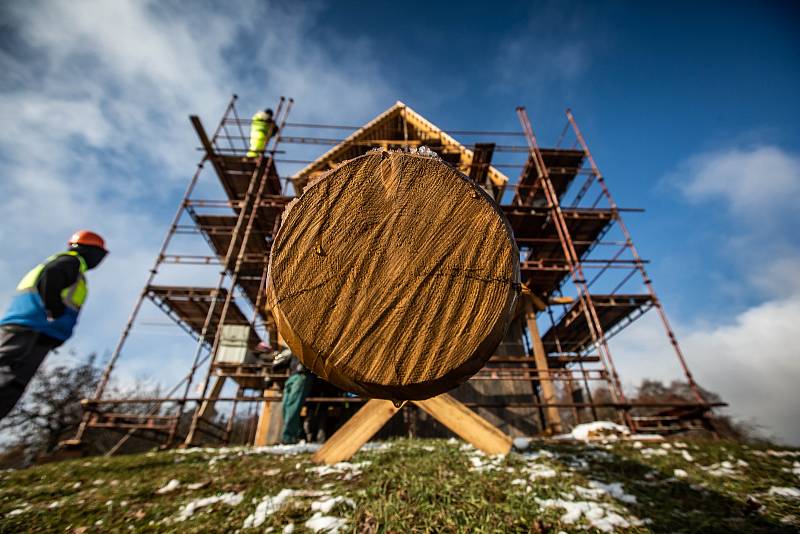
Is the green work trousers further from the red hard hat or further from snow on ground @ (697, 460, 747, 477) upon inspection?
snow on ground @ (697, 460, 747, 477)

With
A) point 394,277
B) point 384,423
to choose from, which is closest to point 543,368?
point 384,423

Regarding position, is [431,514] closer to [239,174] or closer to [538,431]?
[538,431]

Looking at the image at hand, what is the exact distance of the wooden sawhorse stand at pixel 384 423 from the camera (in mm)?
3162

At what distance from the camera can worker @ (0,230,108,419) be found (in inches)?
131

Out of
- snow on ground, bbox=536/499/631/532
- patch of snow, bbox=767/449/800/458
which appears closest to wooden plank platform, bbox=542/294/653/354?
patch of snow, bbox=767/449/800/458

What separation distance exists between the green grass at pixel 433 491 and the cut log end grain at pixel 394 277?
173cm

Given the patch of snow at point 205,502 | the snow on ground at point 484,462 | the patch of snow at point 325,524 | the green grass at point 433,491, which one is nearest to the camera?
the patch of snow at point 325,524

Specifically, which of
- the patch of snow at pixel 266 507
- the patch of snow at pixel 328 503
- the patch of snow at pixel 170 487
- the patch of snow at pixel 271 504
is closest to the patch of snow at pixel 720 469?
the patch of snow at pixel 328 503

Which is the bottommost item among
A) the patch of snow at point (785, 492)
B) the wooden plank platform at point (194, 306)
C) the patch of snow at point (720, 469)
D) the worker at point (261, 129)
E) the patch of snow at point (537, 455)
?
the patch of snow at point (785, 492)

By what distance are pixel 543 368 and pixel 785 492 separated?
5366 mm

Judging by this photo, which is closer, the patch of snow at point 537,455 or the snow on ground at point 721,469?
the snow on ground at point 721,469

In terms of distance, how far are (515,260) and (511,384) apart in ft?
26.0

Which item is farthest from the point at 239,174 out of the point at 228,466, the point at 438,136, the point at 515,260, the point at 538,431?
the point at 515,260

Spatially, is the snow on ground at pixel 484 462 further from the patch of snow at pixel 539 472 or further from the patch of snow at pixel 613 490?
the patch of snow at pixel 613 490
